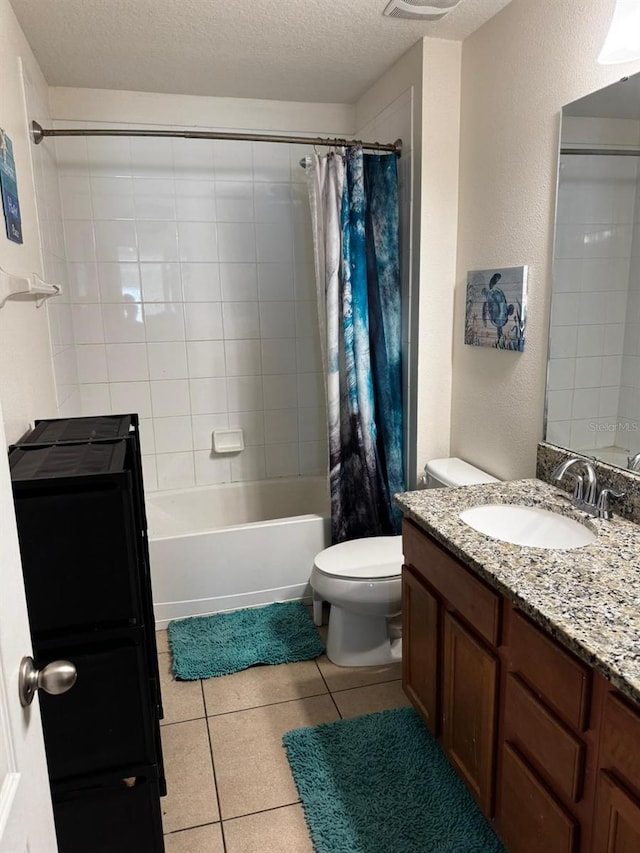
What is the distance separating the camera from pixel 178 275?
10.5 ft

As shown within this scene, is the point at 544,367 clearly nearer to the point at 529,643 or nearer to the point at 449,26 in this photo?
the point at 529,643

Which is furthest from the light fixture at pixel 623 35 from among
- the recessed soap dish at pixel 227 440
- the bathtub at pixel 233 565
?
the recessed soap dish at pixel 227 440

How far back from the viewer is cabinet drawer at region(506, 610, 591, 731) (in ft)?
3.71

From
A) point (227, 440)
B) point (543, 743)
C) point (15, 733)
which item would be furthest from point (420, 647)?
point (227, 440)

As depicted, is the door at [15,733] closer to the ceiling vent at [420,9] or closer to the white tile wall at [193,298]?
the ceiling vent at [420,9]

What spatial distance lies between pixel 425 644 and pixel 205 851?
831 millimetres

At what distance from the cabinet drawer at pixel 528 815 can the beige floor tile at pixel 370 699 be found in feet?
2.38

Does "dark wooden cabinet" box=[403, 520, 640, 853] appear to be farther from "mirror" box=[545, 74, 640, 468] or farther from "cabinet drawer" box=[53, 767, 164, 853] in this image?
"cabinet drawer" box=[53, 767, 164, 853]

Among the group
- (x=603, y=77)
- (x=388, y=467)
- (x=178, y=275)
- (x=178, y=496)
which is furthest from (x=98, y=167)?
(x=603, y=77)

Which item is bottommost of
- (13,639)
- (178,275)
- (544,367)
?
(13,639)

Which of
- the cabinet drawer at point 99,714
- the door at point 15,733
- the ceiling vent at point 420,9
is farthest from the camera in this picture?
the ceiling vent at point 420,9

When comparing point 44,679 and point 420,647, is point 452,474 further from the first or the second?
point 44,679

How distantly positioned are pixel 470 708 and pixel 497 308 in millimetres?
1403

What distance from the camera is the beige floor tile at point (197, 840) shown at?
1.63m
